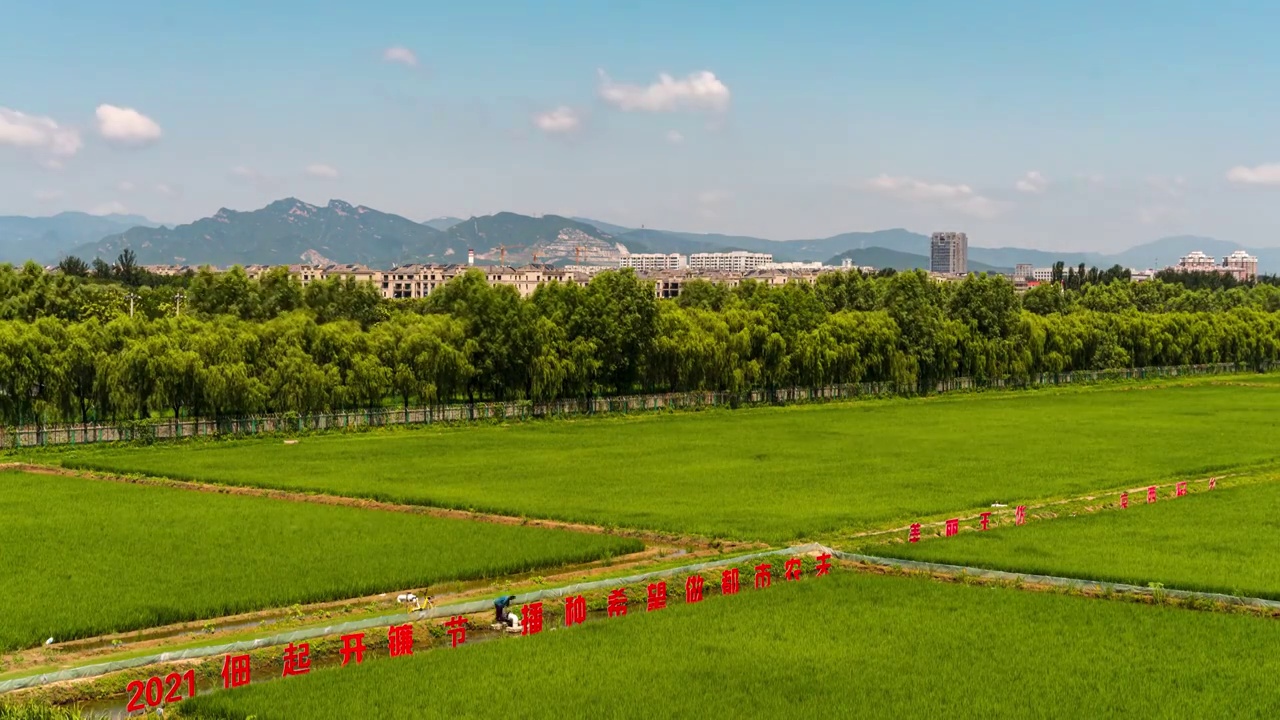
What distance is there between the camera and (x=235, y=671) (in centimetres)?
1661

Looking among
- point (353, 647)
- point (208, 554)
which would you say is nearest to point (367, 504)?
point (208, 554)

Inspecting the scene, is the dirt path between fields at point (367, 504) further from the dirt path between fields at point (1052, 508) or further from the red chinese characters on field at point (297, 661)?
the red chinese characters on field at point (297, 661)

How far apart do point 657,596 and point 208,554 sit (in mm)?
10632

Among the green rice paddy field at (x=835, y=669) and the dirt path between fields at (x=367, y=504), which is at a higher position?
the dirt path between fields at (x=367, y=504)

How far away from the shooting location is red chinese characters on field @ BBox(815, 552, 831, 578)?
23562 millimetres

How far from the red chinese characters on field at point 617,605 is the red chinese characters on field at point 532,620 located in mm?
1525

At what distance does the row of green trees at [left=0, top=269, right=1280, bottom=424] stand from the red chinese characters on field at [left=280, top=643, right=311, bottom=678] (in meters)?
33.6

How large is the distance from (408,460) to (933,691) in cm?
3008

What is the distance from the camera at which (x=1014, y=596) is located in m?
21.3

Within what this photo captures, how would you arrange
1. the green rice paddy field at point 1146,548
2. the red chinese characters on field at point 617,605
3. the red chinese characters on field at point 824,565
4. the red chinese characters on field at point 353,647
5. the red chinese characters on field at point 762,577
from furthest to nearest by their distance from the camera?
1. the red chinese characters on field at point 824,565
2. the red chinese characters on field at point 762,577
3. the green rice paddy field at point 1146,548
4. the red chinese characters on field at point 617,605
5. the red chinese characters on field at point 353,647

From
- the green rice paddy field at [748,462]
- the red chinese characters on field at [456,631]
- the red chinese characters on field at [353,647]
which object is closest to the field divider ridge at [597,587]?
the red chinese characters on field at [353,647]

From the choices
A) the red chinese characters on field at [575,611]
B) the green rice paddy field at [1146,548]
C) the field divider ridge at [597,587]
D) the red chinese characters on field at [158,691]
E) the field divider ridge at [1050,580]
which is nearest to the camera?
the red chinese characters on field at [158,691]

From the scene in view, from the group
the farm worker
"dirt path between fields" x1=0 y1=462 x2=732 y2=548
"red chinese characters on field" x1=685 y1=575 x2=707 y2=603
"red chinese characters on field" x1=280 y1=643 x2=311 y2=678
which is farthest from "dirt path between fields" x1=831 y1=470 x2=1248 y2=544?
"red chinese characters on field" x1=280 y1=643 x2=311 y2=678

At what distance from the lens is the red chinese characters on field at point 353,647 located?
1728 cm
